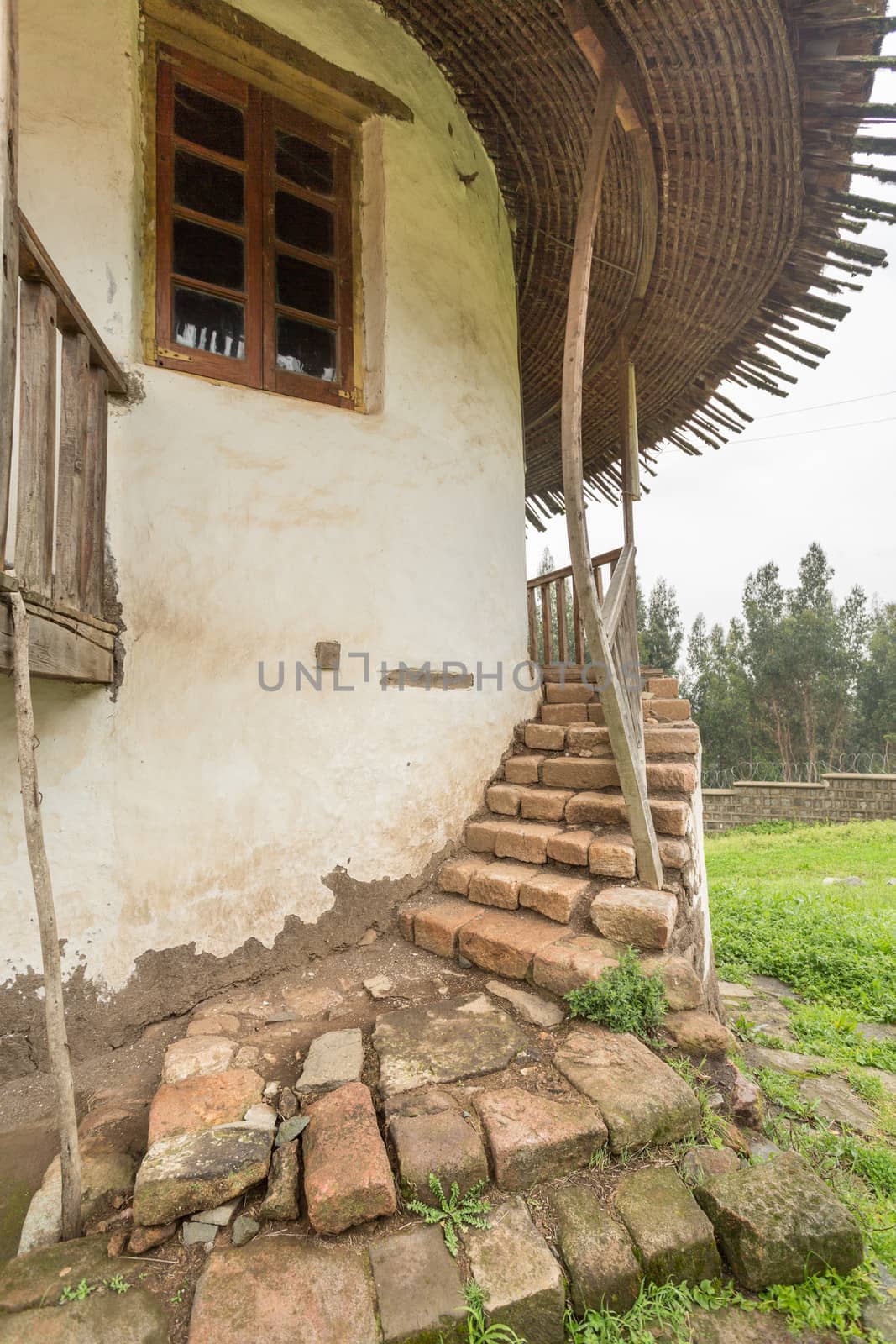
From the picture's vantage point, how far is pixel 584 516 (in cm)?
269

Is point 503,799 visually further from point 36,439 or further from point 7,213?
point 7,213

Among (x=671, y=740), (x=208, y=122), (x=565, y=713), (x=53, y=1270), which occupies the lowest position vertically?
(x=53, y=1270)

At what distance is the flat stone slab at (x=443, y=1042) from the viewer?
A: 1873 mm

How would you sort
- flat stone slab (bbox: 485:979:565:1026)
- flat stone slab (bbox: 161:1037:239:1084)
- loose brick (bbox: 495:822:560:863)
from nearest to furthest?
flat stone slab (bbox: 161:1037:239:1084)
flat stone slab (bbox: 485:979:565:1026)
loose brick (bbox: 495:822:560:863)

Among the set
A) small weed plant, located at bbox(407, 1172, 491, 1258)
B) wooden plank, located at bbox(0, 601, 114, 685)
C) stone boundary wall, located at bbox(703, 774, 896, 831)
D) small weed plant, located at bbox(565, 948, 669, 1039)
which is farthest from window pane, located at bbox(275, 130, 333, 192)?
stone boundary wall, located at bbox(703, 774, 896, 831)

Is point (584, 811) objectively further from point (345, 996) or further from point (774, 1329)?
point (774, 1329)

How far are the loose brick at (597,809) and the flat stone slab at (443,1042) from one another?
98cm

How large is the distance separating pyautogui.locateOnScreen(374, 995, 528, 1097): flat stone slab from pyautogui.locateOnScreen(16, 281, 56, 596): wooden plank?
1690 mm

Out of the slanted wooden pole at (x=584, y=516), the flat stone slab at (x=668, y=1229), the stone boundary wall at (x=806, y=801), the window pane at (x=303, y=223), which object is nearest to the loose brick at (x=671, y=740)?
the slanted wooden pole at (x=584, y=516)

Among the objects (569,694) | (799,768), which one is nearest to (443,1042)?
(569,694)

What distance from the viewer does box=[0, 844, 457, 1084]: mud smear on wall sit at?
2244 millimetres

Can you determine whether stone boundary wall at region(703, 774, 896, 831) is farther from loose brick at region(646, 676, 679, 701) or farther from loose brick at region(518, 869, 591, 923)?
loose brick at region(518, 869, 591, 923)

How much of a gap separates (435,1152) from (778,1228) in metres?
0.77

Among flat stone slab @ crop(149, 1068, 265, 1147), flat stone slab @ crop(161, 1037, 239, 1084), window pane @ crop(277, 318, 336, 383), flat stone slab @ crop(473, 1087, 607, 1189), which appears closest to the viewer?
flat stone slab @ crop(473, 1087, 607, 1189)
